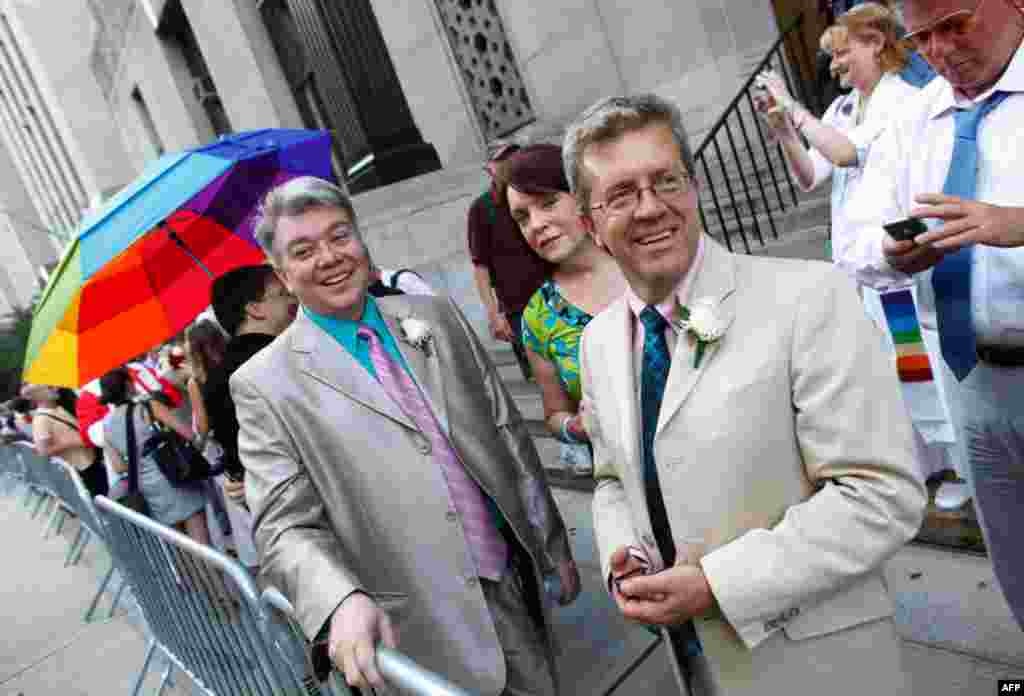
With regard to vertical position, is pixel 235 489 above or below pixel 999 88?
below

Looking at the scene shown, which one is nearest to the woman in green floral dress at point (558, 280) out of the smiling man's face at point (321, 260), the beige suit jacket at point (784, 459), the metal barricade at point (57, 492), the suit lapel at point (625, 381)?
the smiling man's face at point (321, 260)

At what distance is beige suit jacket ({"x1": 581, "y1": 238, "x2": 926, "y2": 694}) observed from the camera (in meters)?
1.38

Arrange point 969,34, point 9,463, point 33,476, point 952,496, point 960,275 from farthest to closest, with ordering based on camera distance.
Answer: point 9,463
point 33,476
point 952,496
point 960,275
point 969,34

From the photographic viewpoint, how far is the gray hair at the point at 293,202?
7.39 ft

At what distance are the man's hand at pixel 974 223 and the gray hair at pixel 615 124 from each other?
0.58 m

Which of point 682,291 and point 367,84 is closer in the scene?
point 682,291

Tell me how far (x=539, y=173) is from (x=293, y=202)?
839 millimetres

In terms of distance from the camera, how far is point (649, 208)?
1522mm

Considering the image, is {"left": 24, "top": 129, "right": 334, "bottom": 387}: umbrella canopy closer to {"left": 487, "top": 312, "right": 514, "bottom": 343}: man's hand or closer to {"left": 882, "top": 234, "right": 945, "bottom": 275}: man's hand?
{"left": 487, "top": 312, "right": 514, "bottom": 343}: man's hand

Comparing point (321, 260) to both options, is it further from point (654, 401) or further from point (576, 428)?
point (654, 401)

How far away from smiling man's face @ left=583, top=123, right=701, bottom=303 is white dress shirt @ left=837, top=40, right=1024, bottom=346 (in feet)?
2.78

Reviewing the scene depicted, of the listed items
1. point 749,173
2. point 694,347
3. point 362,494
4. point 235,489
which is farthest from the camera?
point 749,173

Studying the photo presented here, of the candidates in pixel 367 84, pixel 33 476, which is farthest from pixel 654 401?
pixel 33 476

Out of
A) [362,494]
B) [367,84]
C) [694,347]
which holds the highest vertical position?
[367,84]
